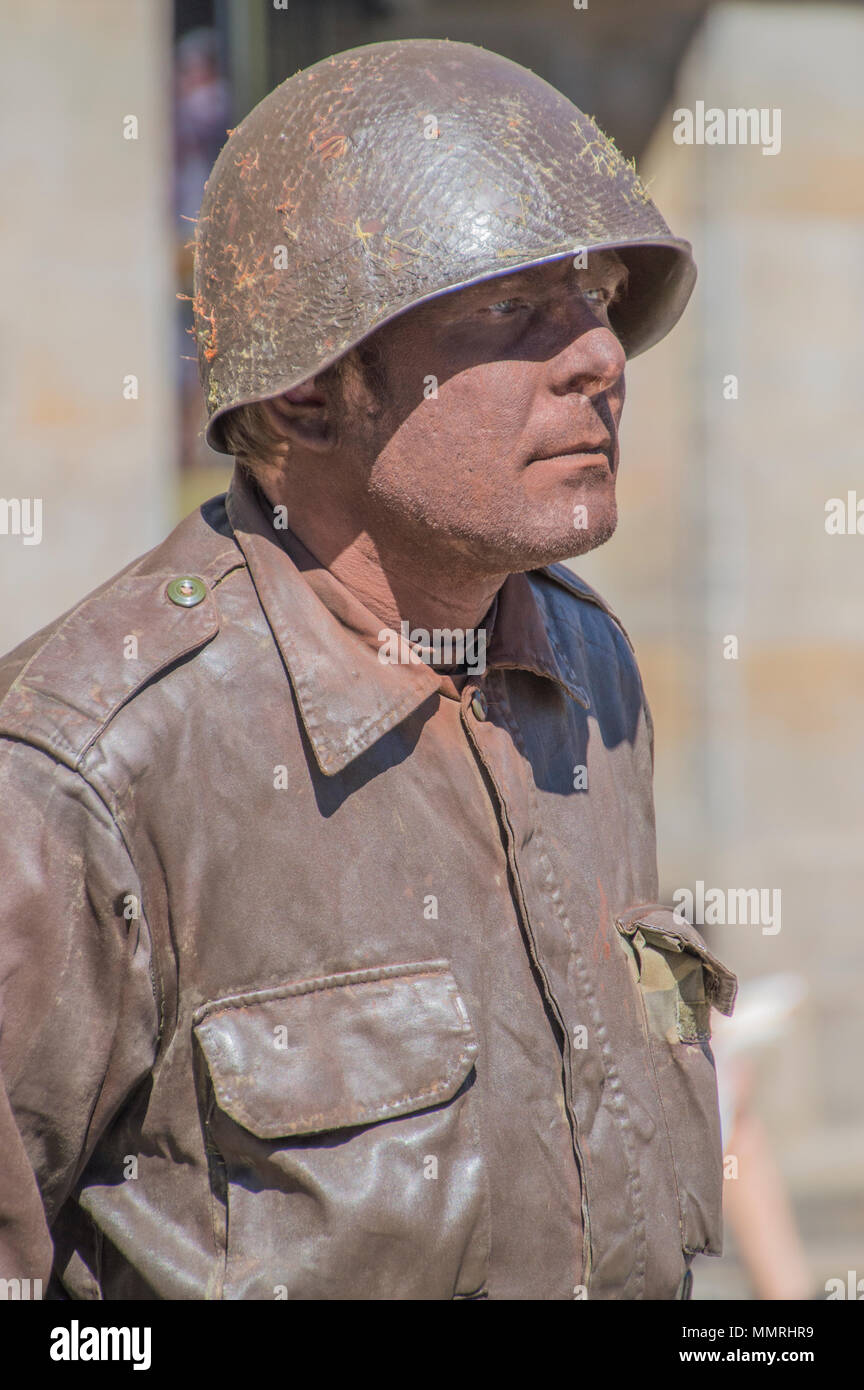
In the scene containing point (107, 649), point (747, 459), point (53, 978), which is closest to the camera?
point (53, 978)

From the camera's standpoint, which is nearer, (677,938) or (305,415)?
(305,415)

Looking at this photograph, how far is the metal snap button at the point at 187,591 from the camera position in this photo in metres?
1.88

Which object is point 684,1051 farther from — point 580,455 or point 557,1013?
point 580,455

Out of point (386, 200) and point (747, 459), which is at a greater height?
→ point (747, 459)

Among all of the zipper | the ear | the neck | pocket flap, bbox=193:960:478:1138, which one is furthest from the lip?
pocket flap, bbox=193:960:478:1138

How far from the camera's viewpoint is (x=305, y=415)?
193 centimetres

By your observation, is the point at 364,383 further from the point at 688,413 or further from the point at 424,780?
the point at 688,413

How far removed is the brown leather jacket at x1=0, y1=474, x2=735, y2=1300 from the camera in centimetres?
172

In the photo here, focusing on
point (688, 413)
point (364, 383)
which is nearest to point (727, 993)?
point (364, 383)

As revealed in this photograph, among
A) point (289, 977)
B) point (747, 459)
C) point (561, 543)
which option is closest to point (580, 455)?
point (561, 543)

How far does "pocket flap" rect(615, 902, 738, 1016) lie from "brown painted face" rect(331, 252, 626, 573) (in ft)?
1.87

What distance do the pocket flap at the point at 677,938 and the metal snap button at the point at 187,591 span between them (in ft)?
2.48

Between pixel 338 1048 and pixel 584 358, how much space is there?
900mm

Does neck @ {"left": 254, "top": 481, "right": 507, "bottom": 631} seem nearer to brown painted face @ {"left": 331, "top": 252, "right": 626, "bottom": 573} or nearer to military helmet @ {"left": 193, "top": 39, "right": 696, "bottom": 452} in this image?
brown painted face @ {"left": 331, "top": 252, "right": 626, "bottom": 573}
